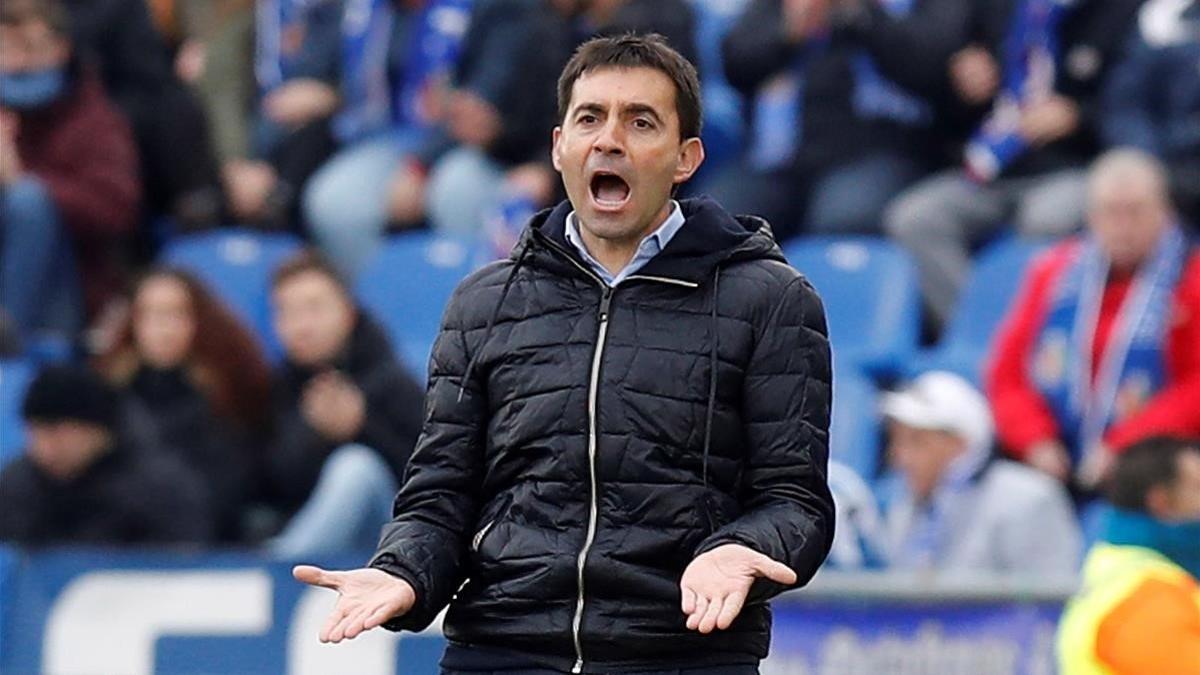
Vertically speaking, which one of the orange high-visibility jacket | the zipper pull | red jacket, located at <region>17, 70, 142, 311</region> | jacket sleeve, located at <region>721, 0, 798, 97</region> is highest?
jacket sleeve, located at <region>721, 0, 798, 97</region>

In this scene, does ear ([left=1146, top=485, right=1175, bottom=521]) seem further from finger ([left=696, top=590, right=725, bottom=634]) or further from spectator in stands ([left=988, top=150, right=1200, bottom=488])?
finger ([left=696, top=590, right=725, bottom=634])

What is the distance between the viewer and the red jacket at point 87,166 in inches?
413

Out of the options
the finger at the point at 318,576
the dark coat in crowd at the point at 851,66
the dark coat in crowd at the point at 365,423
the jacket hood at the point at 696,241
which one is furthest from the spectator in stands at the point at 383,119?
the finger at the point at 318,576

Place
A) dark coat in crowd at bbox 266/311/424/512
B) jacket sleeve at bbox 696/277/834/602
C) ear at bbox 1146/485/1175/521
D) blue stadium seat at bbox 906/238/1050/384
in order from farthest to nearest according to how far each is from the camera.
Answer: blue stadium seat at bbox 906/238/1050/384 < dark coat in crowd at bbox 266/311/424/512 < ear at bbox 1146/485/1175/521 < jacket sleeve at bbox 696/277/834/602

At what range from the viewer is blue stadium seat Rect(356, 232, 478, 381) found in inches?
411

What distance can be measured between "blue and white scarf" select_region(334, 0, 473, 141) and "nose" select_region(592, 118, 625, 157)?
7444 mm

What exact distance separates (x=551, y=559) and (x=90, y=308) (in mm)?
7390

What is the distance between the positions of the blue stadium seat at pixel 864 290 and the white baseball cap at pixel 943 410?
992 millimetres

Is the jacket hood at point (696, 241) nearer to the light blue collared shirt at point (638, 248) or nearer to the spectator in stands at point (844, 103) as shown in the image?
the light blue collared shirt at point (638, 248)

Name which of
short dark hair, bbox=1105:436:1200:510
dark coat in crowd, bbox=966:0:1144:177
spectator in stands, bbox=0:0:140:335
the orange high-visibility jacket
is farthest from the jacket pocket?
spectator in stands, bbox=0:0:140:335

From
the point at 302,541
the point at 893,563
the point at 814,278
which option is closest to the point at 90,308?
the point at 302,541

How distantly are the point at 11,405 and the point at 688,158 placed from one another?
6402 millimetres

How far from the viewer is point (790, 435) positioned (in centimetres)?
365

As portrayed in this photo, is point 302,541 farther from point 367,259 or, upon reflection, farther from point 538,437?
point 538,437
